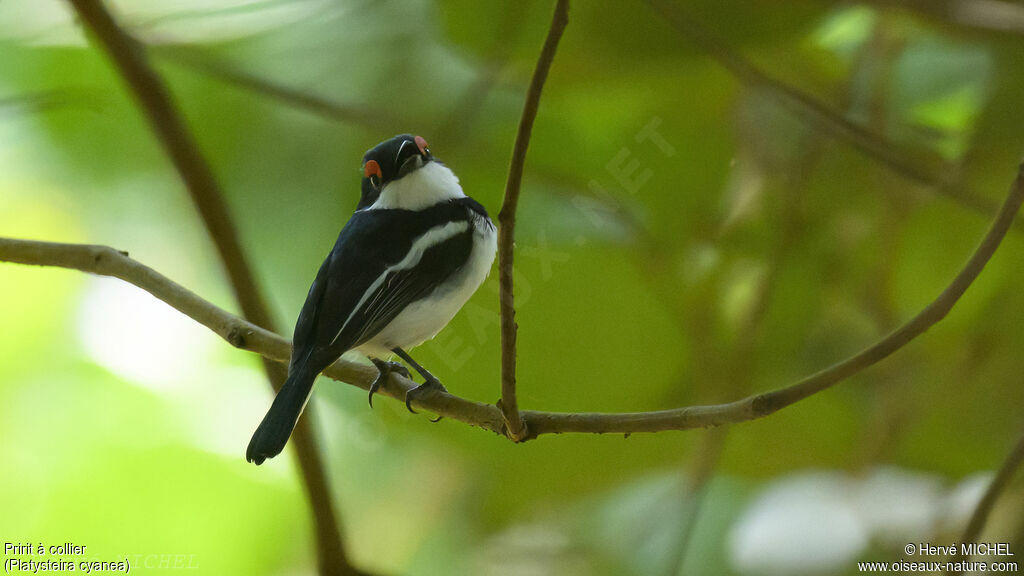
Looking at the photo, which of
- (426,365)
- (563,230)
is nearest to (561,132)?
(563,230)

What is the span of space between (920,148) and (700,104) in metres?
0.44

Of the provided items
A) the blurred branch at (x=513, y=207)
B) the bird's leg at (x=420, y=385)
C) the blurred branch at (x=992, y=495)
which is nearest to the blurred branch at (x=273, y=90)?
the bird's leg at (x=420, y=385)

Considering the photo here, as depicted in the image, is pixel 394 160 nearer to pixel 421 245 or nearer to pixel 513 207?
pixel 421 245

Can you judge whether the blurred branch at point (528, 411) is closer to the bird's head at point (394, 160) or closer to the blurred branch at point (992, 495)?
the bird's head at point (394, 160)

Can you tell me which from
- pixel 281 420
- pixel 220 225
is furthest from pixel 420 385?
pixel 220 225

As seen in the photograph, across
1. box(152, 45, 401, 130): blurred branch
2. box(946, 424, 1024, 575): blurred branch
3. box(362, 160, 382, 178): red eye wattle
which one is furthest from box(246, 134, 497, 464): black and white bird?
box(946, 424, 1024, 575): blurred branch

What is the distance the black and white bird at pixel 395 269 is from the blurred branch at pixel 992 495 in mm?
881

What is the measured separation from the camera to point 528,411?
3.34ft

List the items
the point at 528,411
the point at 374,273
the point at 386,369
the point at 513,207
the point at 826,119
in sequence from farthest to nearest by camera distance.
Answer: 1. the point at 826,119
2. the point at 386,369
3. the point at 374,273
4. the point at 528,411
5. the point at 513,207

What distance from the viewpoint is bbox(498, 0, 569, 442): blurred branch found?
83 cm

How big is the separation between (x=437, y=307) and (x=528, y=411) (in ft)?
1.31

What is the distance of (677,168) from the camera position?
1.67 m

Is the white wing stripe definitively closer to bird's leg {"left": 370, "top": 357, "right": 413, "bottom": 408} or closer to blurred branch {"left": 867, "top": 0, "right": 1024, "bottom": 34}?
bird's leg {"left": 370, "top": 357, "right": 413, "bottom": 408}

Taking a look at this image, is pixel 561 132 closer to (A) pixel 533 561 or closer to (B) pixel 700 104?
(B) pixel 700 104
